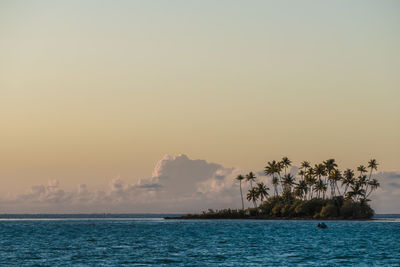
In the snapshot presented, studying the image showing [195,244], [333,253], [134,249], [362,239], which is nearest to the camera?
[333,253]

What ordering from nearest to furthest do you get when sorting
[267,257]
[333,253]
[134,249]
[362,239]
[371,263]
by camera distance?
[371,263] < [267,257] < [333,253] < [134,249] < [362,239]

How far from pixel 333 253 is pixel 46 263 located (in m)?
40.3

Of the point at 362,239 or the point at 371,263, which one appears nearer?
the point at 371,263

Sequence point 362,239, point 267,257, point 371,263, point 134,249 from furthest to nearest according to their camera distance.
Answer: point 362,239, point 134,249, point 267,257, point 371,263

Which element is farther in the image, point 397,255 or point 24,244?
point 24,244

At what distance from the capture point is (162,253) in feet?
305

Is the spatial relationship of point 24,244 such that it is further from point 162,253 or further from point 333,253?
point 333,253

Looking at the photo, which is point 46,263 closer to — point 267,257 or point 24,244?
point 267,257

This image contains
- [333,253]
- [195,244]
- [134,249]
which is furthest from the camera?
[195,244]

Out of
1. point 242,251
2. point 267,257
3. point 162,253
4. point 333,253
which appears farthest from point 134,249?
point 333,253

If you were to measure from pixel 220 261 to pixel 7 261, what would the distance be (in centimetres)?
2713

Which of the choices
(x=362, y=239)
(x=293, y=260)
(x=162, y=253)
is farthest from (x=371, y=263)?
(x=362, y=239)

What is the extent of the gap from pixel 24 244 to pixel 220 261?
4636 cm

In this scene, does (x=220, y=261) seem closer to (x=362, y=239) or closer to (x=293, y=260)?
(x=293, y=260)
